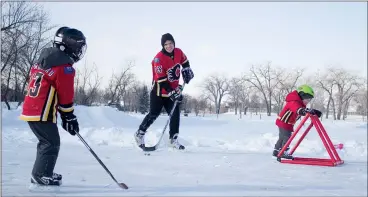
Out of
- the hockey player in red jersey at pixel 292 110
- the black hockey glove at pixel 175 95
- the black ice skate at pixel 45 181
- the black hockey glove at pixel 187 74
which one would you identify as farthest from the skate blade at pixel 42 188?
the hockey player in red jersey at pixel 292 110

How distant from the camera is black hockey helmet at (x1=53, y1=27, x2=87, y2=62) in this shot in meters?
3.10

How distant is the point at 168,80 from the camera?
5.05 meters

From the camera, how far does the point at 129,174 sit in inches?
132

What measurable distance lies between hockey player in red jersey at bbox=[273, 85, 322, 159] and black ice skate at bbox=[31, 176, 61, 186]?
3.27 m

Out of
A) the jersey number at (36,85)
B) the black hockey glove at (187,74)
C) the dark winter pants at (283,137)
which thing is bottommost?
the dark winter pants at (283,137)

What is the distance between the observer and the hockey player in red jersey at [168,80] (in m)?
4.99

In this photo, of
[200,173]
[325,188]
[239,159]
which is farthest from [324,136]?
[200,173]

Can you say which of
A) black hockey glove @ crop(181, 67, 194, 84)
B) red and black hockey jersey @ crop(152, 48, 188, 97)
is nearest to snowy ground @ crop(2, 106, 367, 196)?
red and black hockey jersey @ crop(152, 48, 188, 97)

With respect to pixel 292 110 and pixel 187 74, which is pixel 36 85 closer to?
pixel 187 74

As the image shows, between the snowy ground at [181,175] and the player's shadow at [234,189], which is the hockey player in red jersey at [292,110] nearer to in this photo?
the snowy ground at [181,175]

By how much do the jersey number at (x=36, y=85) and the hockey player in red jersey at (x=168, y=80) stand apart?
7.63 ft

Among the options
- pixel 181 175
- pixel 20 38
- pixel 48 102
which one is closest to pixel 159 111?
pixel 181 175

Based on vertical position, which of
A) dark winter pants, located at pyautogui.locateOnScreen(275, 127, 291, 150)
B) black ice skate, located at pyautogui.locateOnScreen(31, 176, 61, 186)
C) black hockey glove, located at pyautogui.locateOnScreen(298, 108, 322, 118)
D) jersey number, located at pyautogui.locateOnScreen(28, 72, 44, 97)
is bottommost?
black ice skate, located at pyautogui.locateOnScreen(31, 176, 61, 186)

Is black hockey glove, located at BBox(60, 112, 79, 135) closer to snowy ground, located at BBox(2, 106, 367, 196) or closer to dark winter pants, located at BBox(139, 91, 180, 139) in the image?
snowy ground, located at BBox(2, 106, 367, 196)
